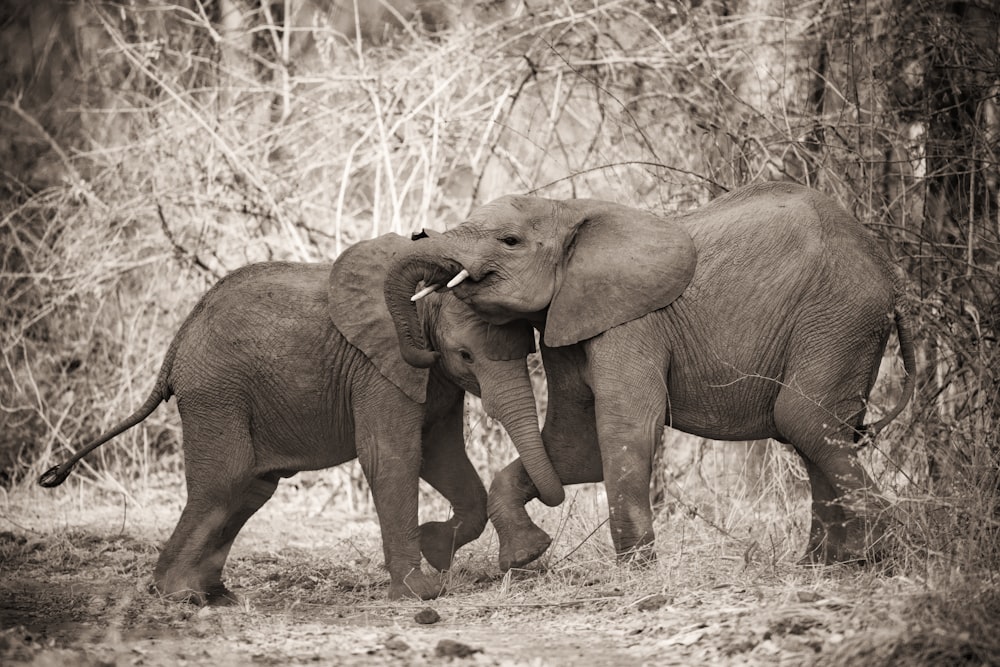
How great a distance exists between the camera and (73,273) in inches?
422

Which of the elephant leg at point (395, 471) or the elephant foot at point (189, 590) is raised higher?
the elephant leg at point (395, 471)

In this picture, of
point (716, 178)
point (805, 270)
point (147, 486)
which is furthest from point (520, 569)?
point (147, 486)

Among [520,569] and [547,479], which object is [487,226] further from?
[520,569]

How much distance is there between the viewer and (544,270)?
272 inches

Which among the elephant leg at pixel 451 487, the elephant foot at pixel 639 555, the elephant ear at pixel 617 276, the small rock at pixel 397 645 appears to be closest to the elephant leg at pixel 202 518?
the elephant leg at pixel 451 487

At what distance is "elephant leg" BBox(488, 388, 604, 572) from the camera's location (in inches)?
280

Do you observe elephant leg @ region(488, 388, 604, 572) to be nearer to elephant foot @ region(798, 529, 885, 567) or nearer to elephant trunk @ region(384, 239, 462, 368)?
elephant trunk @ region(384, 239, 462, 368)

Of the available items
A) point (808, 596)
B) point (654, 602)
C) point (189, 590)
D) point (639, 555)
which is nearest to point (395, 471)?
point (189, 590)

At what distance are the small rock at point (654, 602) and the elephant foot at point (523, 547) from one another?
108 cm

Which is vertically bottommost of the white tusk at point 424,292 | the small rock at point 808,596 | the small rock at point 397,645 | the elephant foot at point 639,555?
the small rock at point 397,645

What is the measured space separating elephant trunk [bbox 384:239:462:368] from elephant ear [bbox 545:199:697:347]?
0.60m

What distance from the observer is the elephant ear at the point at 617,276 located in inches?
269

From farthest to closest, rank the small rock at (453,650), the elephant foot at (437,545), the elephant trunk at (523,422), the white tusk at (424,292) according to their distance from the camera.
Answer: the elephant foot at (437,545) → the elephant trunk at (523,422) → the white tusk at (424,292) → the small rock at (453,650)

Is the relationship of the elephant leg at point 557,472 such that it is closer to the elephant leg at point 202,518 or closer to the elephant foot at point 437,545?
the elephant foot at point 437,545
